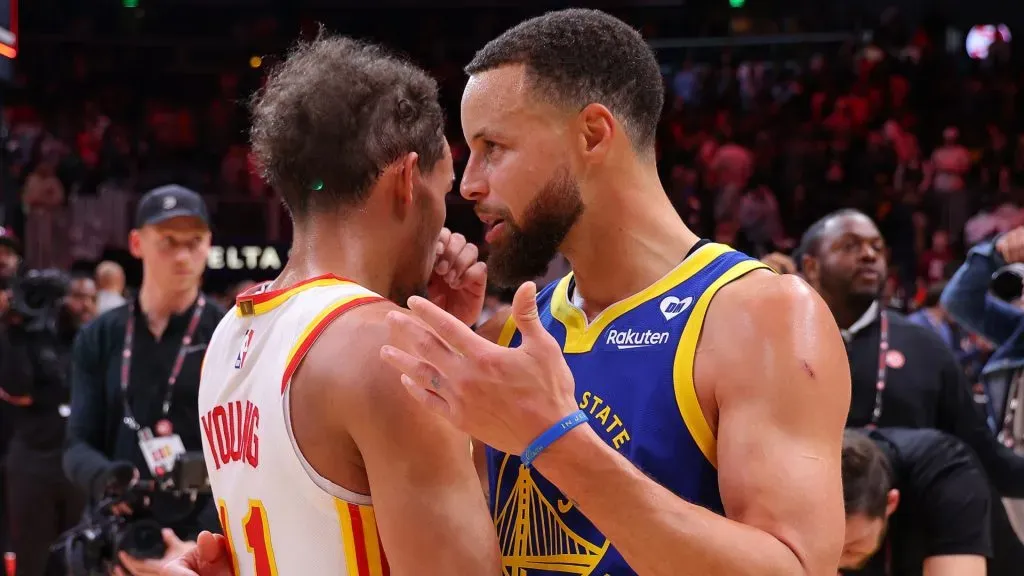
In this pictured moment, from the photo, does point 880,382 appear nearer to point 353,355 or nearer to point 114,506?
point 114,506

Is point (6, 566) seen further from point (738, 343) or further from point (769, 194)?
point (769, 194)

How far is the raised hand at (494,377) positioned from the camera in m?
1.51

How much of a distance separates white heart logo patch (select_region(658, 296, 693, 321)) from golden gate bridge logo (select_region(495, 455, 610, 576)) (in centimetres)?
39

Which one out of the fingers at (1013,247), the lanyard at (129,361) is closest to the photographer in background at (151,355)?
the lanyard at (129,361)

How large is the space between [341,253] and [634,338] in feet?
1.92

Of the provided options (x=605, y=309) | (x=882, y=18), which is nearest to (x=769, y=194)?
(x=882, y=18)

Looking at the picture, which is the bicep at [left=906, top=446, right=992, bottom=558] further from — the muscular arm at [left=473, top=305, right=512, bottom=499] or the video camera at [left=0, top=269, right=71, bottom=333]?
the video camera at [left=0, top=269, right=71, bottom=333]

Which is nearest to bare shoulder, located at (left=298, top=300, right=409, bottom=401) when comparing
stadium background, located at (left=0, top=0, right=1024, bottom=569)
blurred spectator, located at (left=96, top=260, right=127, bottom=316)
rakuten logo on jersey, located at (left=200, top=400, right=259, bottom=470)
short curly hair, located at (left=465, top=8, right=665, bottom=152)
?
rakuten logo on jersey, located at (left=200, top=400, right=259, bottom=470)

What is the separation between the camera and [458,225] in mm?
11641

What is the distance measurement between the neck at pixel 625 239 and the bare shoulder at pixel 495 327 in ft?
0.79

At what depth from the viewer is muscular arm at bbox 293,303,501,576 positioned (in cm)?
180

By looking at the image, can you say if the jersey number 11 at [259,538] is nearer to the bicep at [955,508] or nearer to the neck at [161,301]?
the bicep at [955,508]

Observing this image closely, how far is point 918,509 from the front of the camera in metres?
3.39

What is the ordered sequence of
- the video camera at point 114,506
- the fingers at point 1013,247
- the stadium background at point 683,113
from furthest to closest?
the stadium background at point 683,113
the fingers at point 1013,247
the video camera at point 114,506
